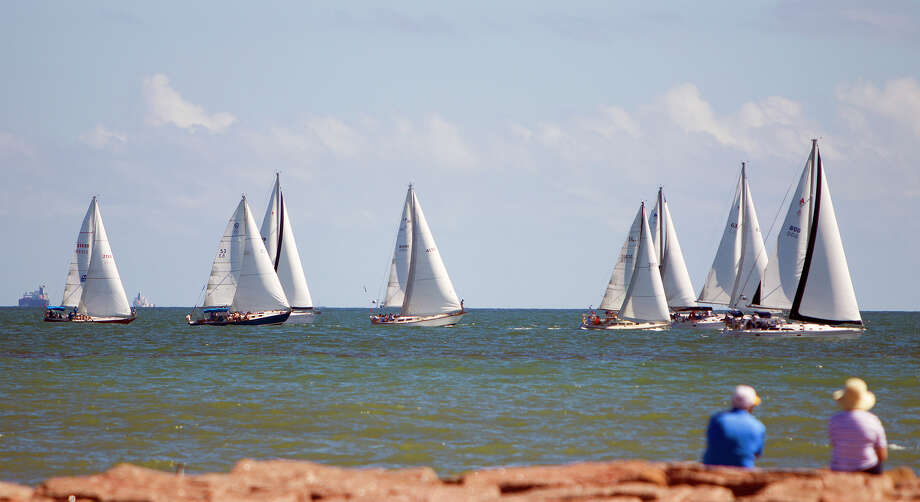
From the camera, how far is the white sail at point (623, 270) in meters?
68.4

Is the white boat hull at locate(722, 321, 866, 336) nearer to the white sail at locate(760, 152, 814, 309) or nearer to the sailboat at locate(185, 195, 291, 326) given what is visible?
the white sail at locate(760, 152, 814, 309)

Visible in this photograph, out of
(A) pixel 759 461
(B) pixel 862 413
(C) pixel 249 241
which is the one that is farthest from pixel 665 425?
(C) pixel 249 241

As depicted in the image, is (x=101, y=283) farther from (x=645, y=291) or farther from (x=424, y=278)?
(x=645, y=291)

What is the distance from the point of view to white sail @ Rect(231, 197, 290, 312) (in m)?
68.3

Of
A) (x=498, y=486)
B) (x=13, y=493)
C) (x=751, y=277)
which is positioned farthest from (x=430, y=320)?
(x=498, y=486)

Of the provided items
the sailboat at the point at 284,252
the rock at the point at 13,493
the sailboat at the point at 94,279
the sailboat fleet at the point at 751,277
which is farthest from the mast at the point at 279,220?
the rock at the point at 13,493

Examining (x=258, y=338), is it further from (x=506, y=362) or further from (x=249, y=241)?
(x=506, y=362)

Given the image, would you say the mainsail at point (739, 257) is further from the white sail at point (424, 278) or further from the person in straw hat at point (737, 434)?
the person in straw hat at point (737, 434)

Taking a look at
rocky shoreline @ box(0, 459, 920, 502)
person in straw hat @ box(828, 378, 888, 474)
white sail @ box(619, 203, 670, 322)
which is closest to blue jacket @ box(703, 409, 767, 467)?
rocky shoreline @ box(0, 459, 920, 502)

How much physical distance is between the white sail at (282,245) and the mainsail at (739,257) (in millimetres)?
29879

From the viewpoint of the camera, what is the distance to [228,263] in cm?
6919

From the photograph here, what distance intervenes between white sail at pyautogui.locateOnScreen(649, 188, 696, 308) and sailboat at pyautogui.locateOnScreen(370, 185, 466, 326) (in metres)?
14.7

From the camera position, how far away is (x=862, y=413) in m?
10.0

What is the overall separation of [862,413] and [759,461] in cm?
675
